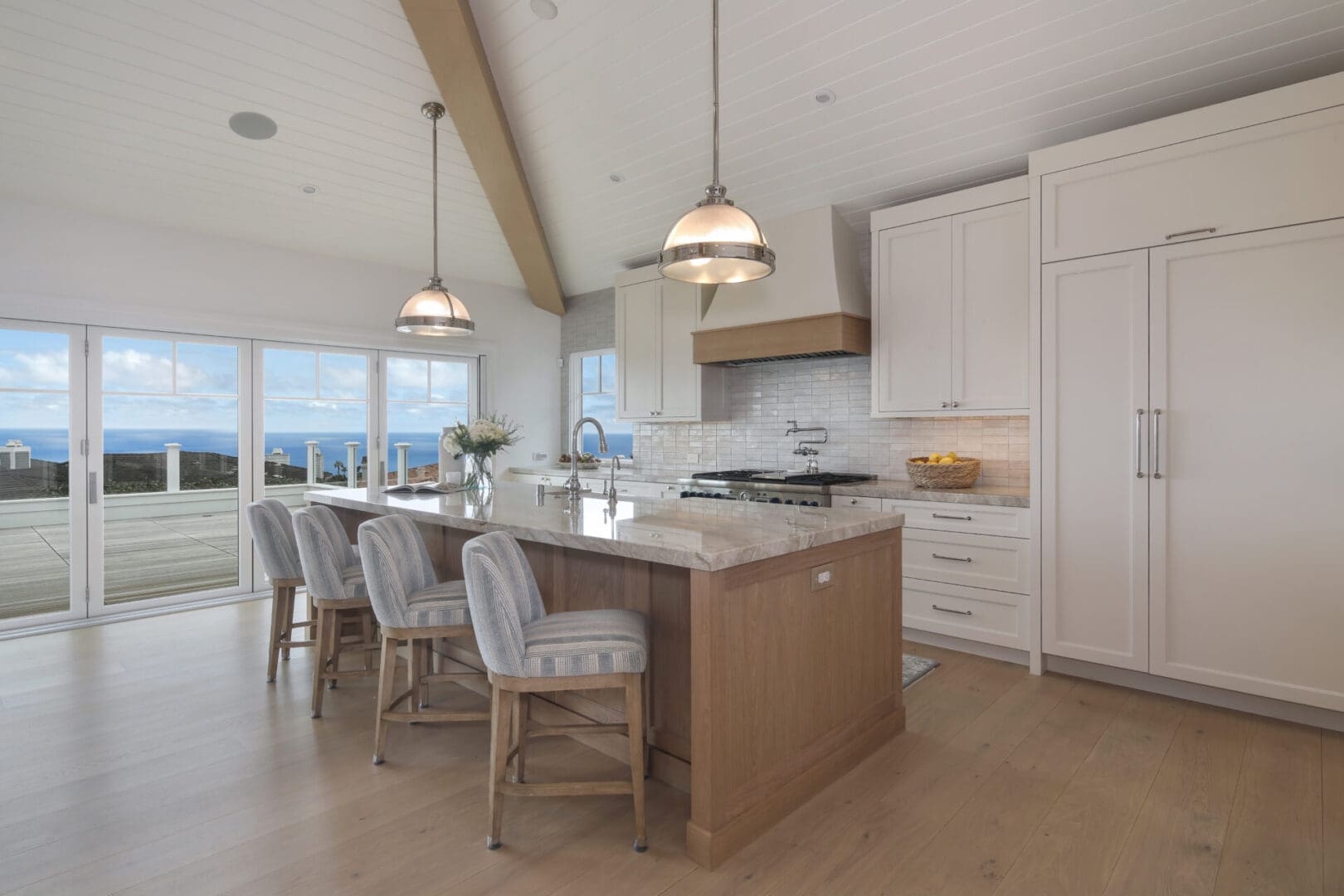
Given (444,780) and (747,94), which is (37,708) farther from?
(747,94)

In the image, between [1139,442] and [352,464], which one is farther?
[352,464]

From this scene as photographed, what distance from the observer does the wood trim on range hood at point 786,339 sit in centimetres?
438

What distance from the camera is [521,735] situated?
7.75ft

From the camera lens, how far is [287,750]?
2709 millimetres

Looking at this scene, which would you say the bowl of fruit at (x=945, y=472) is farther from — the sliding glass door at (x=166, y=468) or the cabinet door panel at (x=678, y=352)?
the sliding glass door at (x=166, y=468)

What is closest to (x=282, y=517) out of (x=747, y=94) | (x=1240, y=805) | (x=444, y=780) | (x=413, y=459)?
(x=444, y=780)

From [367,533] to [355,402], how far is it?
3672 millimetres

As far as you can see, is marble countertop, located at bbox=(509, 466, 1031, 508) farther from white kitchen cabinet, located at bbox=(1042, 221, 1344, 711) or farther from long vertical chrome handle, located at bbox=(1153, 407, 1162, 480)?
long vertical chrome handle, located at bbox=(1153, 407, 1162, 480)

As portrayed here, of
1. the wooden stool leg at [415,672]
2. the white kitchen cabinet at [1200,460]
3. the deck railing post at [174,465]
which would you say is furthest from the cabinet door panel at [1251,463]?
the deck railing post at [174,465]

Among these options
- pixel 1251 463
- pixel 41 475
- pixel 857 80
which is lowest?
pixel 41 475

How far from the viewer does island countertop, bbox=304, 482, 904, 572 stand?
206 cm

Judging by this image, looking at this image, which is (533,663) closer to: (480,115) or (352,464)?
(480,115)

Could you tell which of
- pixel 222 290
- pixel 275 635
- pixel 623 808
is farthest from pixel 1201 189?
pixel 222 290

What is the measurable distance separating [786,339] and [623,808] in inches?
123
